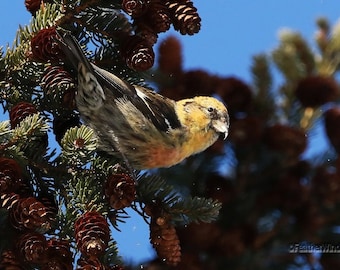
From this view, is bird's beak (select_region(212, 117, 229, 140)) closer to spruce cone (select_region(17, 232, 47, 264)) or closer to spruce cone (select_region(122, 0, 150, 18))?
spruce cone (select_region(122, 0, 150, 18))

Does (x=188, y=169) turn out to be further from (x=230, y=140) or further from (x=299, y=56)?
(x=299, y=56)

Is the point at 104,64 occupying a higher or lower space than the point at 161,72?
lower

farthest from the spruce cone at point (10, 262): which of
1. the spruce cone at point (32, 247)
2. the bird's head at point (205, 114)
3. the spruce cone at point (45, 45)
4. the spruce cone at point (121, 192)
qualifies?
the bird's head at point (205, 114)

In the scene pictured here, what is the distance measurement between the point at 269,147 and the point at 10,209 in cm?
99

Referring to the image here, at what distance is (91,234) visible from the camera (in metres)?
1.42

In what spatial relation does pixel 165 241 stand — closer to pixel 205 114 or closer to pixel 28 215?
pixel 28 215

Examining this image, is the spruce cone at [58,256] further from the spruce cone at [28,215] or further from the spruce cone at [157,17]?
the spruce cone at [157,17]

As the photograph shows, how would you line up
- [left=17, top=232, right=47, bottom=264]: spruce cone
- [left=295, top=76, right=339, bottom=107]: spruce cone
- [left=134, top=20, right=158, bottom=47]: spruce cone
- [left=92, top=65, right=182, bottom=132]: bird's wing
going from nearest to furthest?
[left=17, top=232, right=47, bottom=264]: spruce cone < [left=134, top=20, right=158, bottom=47]: spruce cone < [left=92, top=65, right=182, bottom=132]: bird's wing < [left=295, top=76, right=339, bottom=107]: spruce cone

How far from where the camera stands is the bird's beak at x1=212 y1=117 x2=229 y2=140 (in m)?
2.17

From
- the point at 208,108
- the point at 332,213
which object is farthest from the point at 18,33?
the point at 332,213

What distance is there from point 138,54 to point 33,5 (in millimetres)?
320

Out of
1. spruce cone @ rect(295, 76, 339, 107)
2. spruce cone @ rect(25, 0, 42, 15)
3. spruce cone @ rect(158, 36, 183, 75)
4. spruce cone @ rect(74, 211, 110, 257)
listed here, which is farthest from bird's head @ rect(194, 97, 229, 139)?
spruce cone @ rect(74, 211, 110, 257)

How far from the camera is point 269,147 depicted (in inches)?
88.2

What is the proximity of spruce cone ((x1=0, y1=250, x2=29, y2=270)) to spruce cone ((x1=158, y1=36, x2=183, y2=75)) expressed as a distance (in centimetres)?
91
